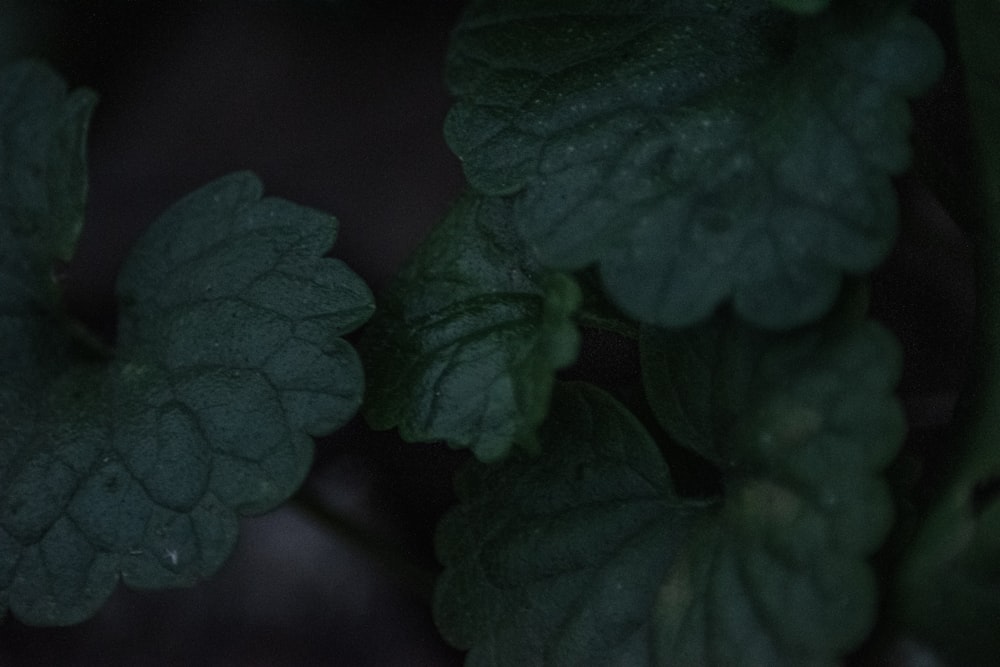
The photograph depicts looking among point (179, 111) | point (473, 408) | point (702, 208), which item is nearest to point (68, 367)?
point (473, 408)

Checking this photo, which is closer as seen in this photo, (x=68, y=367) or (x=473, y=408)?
(x=473, y=408)

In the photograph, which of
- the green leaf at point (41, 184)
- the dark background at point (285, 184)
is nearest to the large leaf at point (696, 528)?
the dark background at point (285, 184)

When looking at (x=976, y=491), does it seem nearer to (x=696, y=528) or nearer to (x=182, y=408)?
(x=696, y=528)

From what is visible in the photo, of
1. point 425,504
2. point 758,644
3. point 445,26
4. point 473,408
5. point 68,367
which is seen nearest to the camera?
point 758,644

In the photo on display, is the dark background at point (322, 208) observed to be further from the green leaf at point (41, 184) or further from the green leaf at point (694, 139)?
the green leaf at point (41, 184)

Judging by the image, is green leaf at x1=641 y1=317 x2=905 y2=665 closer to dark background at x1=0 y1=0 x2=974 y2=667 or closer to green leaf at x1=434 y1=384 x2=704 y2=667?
green leaf at x1=434 y1=384 x2=704 y2=667

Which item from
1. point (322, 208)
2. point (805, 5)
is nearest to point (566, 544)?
point (805, 5)

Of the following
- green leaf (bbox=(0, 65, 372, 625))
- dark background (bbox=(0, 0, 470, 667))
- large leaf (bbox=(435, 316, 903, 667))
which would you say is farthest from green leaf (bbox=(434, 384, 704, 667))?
dark background (bbox=(0, 0, 470, 667))

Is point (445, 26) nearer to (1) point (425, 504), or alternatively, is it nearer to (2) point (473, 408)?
(1) point (425, 504)
